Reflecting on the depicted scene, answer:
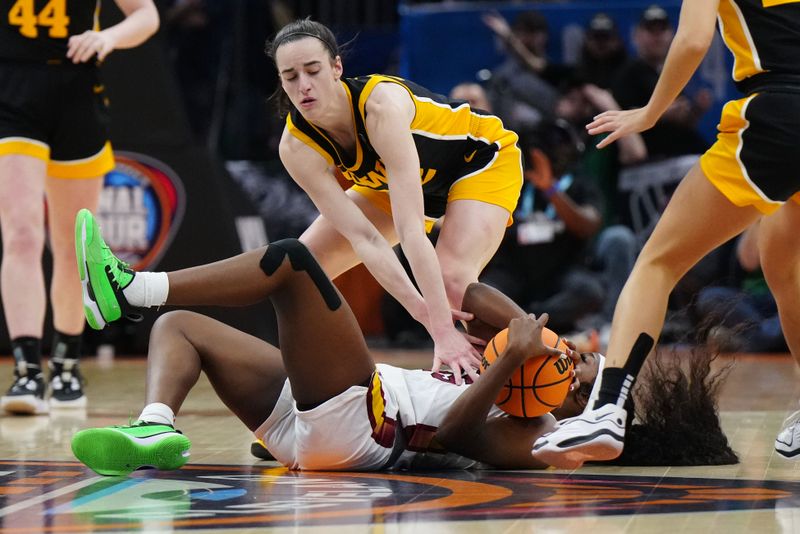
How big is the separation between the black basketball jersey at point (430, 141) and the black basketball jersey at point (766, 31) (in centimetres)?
143

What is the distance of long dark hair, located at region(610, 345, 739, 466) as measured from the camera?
4633mm

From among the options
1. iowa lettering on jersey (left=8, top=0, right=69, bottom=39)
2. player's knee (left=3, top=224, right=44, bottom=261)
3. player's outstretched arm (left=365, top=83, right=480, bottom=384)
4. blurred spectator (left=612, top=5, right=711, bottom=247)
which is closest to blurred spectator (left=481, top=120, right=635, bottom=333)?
blurred spectator (left=612, top=5, right=711, bottom=247)

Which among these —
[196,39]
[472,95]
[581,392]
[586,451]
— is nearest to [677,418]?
[581,392]

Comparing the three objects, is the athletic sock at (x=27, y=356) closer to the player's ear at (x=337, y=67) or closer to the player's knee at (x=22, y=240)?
the player's knee at (x=22, y=240)

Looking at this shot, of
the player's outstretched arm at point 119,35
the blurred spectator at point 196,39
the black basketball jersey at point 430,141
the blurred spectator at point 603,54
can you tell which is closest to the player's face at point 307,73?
the black basketball jersey at point 430,141

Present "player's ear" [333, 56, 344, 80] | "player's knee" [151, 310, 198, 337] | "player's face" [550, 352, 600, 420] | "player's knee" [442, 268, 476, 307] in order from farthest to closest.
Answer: "player's knee" [442, 268, 476, 307] → "player's ear" [333, 56, 344, 80] → "player's face" [550, 352, 600, 420] → "player's knee" [151, 310, 198, 337]

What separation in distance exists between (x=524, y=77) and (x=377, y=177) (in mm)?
5180

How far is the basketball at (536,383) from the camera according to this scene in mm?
4281

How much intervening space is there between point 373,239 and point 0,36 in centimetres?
281

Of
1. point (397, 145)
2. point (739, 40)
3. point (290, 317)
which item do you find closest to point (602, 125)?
point (739, 40)

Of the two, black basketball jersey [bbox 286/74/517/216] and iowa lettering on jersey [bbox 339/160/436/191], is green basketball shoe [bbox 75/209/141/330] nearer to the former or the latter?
black basketball jersey [bbox 286/74/517/216]

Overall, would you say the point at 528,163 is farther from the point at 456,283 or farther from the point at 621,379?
the point at 621,379

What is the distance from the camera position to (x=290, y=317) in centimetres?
426

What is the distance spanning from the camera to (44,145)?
21.7 feet
